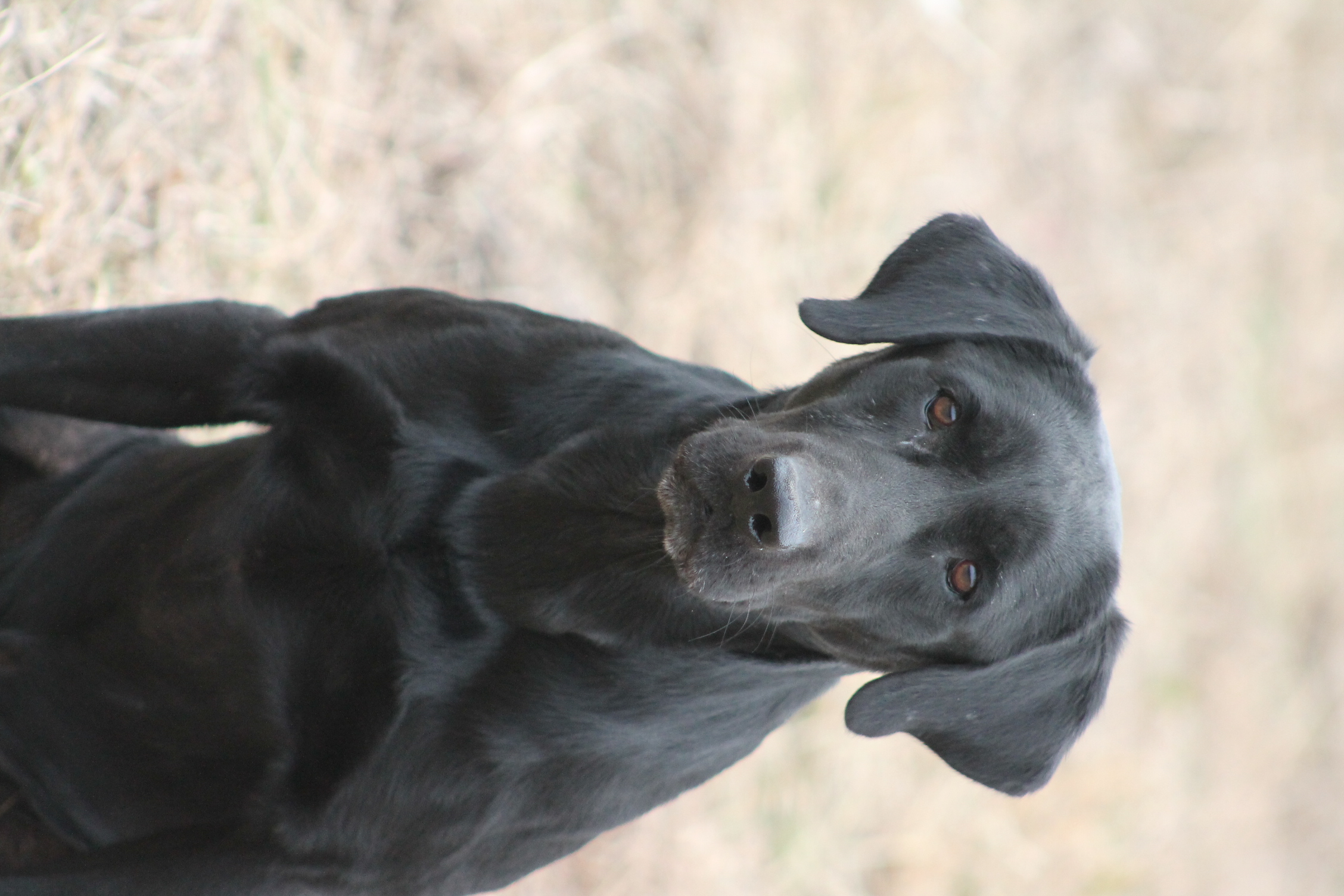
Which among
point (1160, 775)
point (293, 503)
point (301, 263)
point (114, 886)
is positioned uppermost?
point (301, 263)

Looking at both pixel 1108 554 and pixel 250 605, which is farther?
pixel 1108 554

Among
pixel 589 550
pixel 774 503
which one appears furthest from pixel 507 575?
pixel 774 503

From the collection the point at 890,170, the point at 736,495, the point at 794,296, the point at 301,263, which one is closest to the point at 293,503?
the point at 736,495

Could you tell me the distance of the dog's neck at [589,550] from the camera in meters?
2.90

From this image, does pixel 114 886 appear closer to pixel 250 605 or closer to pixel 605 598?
pixel 250 605

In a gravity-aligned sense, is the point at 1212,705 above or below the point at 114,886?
below

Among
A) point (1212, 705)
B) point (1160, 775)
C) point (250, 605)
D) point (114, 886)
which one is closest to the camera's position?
point (114, 886)

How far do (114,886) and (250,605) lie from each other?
643mm

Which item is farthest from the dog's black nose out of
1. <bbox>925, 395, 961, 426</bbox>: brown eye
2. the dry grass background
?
the dry grass background

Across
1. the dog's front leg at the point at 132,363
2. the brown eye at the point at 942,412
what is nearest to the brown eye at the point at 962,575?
the brown eye at the point at 942,412

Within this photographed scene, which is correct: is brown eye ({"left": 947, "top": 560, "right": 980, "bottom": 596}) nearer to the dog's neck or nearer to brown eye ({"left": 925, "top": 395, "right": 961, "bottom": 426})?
brown eye ({"left": 925, "top": 395, "right": 961, "bottom": 426})

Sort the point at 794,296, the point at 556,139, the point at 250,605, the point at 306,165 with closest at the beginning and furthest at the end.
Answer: the point at 250,605
the point at 306,165
the point at 556,139
the point at 794,296

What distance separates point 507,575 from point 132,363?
1028 mm

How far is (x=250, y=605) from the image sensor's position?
9.14 ft
